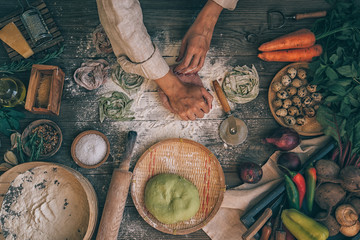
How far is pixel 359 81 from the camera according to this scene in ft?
5.59

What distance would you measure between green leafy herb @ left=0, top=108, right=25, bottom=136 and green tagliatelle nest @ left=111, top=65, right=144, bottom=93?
76 cm

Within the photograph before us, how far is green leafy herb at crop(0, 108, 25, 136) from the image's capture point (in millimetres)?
1737

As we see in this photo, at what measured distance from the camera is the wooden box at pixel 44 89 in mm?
1671

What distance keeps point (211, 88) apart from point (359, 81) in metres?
1.06

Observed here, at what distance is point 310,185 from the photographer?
5.55 ft

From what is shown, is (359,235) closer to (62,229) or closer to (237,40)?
(237,40)

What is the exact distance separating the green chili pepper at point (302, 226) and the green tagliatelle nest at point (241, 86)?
88 centimetres

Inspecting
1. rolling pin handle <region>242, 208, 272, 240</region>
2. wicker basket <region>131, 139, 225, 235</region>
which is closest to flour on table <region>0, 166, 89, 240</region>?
wicker basket <region>131, 139, 225, 235</region>

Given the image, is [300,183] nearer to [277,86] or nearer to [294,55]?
[277,86]

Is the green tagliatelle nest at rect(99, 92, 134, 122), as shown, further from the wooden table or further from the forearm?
the forearm

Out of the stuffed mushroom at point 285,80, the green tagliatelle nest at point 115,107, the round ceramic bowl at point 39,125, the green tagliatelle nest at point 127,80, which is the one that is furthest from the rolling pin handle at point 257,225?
Answer: the round ceramic bowl at point 39,125

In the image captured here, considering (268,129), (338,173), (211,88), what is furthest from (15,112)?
(338,173)

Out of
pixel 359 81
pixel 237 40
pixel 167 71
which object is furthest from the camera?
pixel 237 40

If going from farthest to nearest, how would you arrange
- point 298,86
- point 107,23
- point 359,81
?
point 298,86 → point 359,81 → point 107,23
